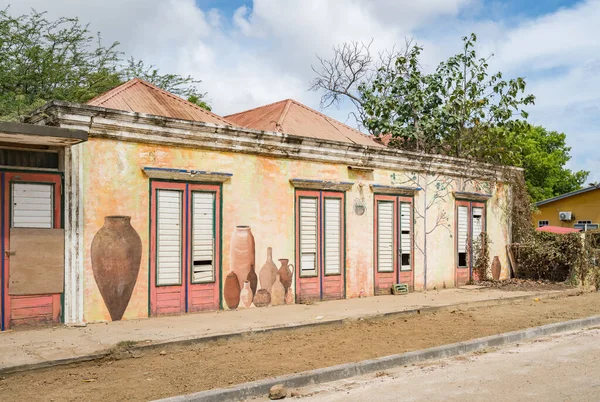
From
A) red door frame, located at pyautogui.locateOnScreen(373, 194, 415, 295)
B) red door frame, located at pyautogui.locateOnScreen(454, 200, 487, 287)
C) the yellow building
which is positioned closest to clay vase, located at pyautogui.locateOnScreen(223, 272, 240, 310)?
red door frame, located at pyautogui.locateOnScreen(373, 194, 415, 295)

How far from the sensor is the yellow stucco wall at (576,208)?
104 ft

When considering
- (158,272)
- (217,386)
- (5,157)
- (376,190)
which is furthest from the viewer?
(376,190)

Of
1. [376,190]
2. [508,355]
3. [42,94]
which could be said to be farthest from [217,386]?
[42,94]

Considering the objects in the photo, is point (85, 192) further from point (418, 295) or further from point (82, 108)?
point (418, 295)

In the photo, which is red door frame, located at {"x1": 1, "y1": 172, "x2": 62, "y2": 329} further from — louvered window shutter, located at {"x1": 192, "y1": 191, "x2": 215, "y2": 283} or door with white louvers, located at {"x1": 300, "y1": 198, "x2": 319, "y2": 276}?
door with white louvers, located at {"x1": 300, "y1": 198, "x2": 319, "y2": 276}

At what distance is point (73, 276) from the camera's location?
10391 millimetres

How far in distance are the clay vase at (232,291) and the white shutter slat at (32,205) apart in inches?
143

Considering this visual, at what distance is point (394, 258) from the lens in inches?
616

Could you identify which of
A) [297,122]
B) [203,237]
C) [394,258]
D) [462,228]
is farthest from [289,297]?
[462,228]

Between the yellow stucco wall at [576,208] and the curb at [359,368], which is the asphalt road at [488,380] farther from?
the yellow stucco wall at [576,208]

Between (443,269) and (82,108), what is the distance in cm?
1053

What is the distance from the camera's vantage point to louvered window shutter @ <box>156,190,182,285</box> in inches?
453

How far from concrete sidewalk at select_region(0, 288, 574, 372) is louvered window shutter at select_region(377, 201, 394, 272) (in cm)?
97

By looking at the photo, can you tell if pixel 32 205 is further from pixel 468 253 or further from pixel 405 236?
pixel 468 253
